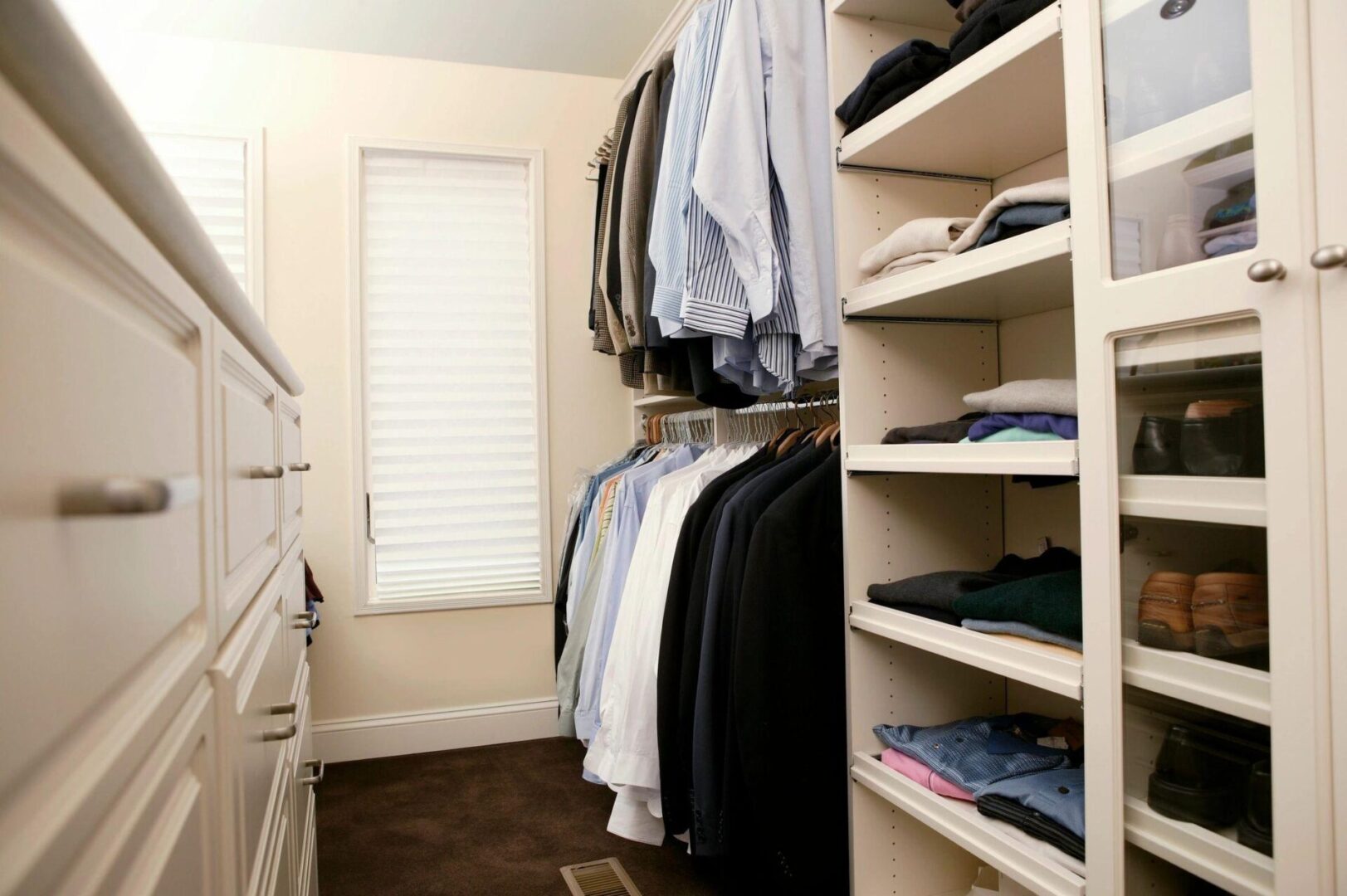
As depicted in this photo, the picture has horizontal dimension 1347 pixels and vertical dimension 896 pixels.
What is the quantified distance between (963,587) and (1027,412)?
0.36m

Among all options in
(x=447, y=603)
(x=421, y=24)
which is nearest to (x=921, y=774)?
(x=447, y=603)

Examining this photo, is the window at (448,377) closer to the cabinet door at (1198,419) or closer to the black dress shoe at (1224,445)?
the cabinet door at (1198,419)

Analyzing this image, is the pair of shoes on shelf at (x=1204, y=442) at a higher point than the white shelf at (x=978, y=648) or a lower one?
higher

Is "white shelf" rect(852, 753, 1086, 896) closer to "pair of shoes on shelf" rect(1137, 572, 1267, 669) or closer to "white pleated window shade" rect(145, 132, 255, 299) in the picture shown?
"pair of shoes on shelf" rect(1137, 572, 1267, 669)

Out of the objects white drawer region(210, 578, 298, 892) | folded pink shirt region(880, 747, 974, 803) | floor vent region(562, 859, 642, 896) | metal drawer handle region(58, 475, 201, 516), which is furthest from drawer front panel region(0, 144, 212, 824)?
floor vent region(562, 859, 642, 896)

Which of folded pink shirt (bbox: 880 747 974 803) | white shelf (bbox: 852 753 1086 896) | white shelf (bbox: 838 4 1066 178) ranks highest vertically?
white shelf (bbox: 838 4 1066 178)

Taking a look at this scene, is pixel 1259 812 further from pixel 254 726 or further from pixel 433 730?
pixel 433 730

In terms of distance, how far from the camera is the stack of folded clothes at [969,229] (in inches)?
52.5

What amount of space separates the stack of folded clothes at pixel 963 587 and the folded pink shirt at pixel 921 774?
267mm

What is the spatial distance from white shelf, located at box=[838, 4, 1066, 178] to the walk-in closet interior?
10 millimetres

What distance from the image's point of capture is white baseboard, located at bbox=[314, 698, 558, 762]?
3125mm

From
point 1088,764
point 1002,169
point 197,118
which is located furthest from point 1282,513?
point 197,118

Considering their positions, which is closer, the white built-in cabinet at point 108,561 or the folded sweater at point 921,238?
the white built-in cabinet at point 108,561

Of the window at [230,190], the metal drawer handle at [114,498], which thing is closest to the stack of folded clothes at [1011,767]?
the metal drawer handle at [114,498]
